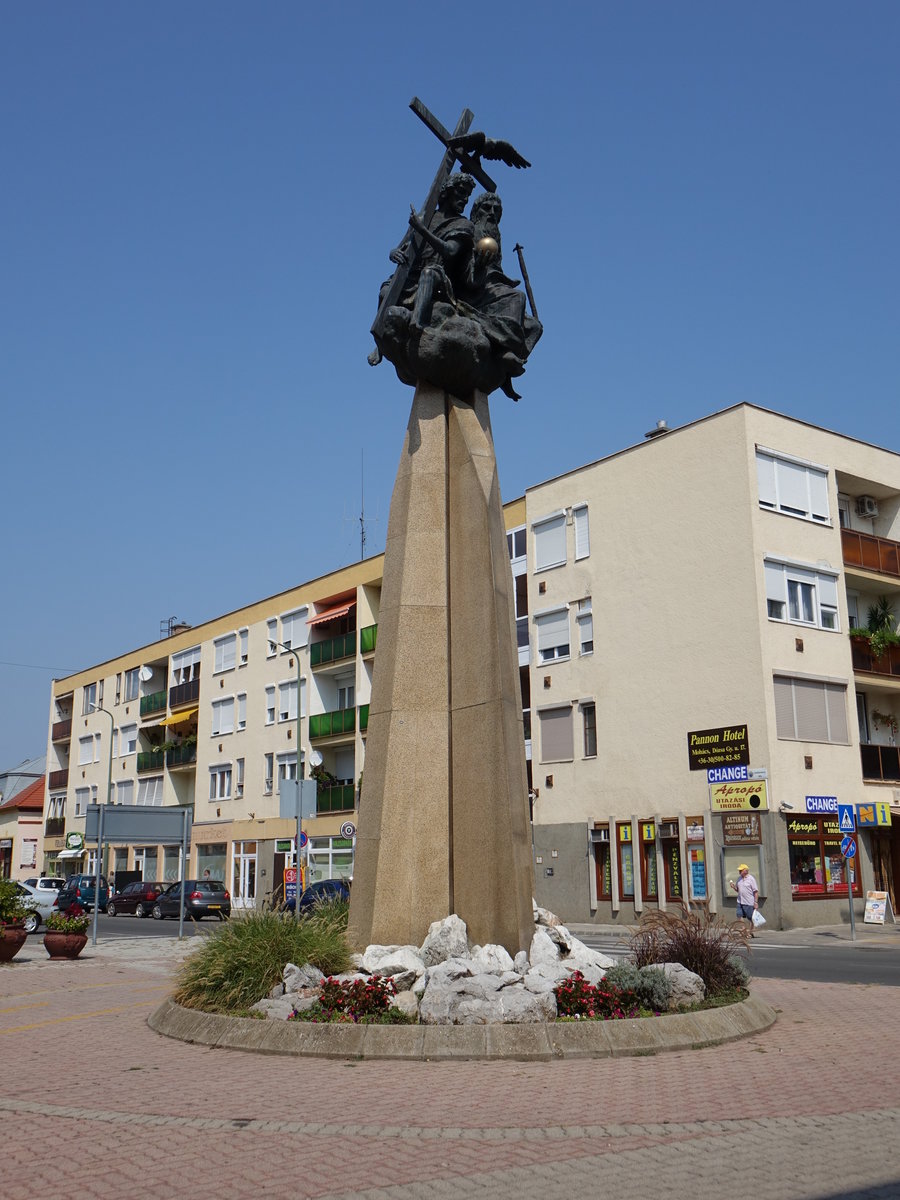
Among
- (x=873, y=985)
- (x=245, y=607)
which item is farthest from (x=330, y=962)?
(x=245, y=607)

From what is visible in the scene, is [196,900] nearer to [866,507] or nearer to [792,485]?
[792,485]

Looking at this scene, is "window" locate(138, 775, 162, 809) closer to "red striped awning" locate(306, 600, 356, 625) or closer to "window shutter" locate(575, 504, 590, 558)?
"red striped awning" locate(306, 600, 356, 625)

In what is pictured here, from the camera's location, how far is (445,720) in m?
12.4

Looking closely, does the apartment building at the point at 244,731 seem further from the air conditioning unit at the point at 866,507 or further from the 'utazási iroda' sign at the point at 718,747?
the 'utazási iroda' sign at the point at 718,747

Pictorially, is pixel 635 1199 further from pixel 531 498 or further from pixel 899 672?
pixel 531 498

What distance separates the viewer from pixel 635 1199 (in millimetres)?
5414

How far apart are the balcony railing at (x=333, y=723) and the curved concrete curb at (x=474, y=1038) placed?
39960 millimetres

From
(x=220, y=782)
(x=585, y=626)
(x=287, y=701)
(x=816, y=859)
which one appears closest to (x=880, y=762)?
(x=816, y=859)

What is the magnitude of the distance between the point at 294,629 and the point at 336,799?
9.04 metres

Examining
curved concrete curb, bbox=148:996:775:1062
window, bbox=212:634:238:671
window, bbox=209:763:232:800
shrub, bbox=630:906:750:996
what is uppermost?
window, bbox=212:634:238:671

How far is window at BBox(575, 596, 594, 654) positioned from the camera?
128ft

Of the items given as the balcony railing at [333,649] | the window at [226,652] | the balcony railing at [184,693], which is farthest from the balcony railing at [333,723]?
the balcony railing at [184,693]

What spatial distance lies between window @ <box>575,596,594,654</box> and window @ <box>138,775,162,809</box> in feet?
110

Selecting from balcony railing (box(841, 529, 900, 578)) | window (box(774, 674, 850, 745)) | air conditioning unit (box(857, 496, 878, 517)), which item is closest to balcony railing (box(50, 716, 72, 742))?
air conditioning unit (box(857, 496, 878, 517))
